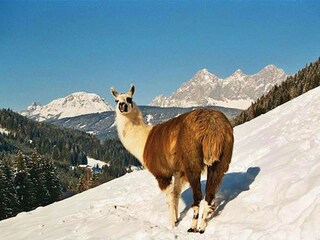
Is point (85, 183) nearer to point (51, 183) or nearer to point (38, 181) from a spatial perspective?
point (51, 183)

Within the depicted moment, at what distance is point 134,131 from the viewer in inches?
473

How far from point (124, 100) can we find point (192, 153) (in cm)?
357

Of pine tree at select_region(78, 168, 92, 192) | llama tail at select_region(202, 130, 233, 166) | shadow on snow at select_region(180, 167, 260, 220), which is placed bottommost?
pine tree at select_region(78, 168, 92, 192)

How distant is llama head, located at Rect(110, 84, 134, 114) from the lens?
38.9 feet

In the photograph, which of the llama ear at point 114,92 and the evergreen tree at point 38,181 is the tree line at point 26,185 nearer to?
the evergreen tree at point 38,181

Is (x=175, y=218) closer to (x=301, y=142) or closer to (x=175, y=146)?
(x=175, y=146)

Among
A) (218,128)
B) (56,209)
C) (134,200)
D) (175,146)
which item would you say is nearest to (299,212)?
(218,128)

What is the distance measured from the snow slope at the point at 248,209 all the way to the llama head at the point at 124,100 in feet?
11.4

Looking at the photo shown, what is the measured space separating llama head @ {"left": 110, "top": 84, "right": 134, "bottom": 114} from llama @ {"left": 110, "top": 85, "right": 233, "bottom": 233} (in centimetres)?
111

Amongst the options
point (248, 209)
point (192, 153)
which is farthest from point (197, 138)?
point (248, 209)

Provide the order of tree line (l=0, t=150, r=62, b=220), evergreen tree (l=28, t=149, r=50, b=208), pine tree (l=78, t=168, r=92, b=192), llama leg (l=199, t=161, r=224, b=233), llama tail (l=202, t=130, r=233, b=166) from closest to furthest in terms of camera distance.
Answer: llama tail (l=202, t=130, r=233, b=166)
llama leg (l=199, t=161, r=224, b=233)
tree line (l=0, t=150, r=62, b=220)
evergreen tree (l=28, t=149, r=50, b=208)
pine tree (l=78, t=168, r=92, b=192)

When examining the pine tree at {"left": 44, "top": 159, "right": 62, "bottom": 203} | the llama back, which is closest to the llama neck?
the llama back

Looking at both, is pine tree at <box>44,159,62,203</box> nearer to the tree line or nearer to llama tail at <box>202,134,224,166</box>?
the tree line

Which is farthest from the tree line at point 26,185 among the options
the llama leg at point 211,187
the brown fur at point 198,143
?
the llama leg at point 211,187
